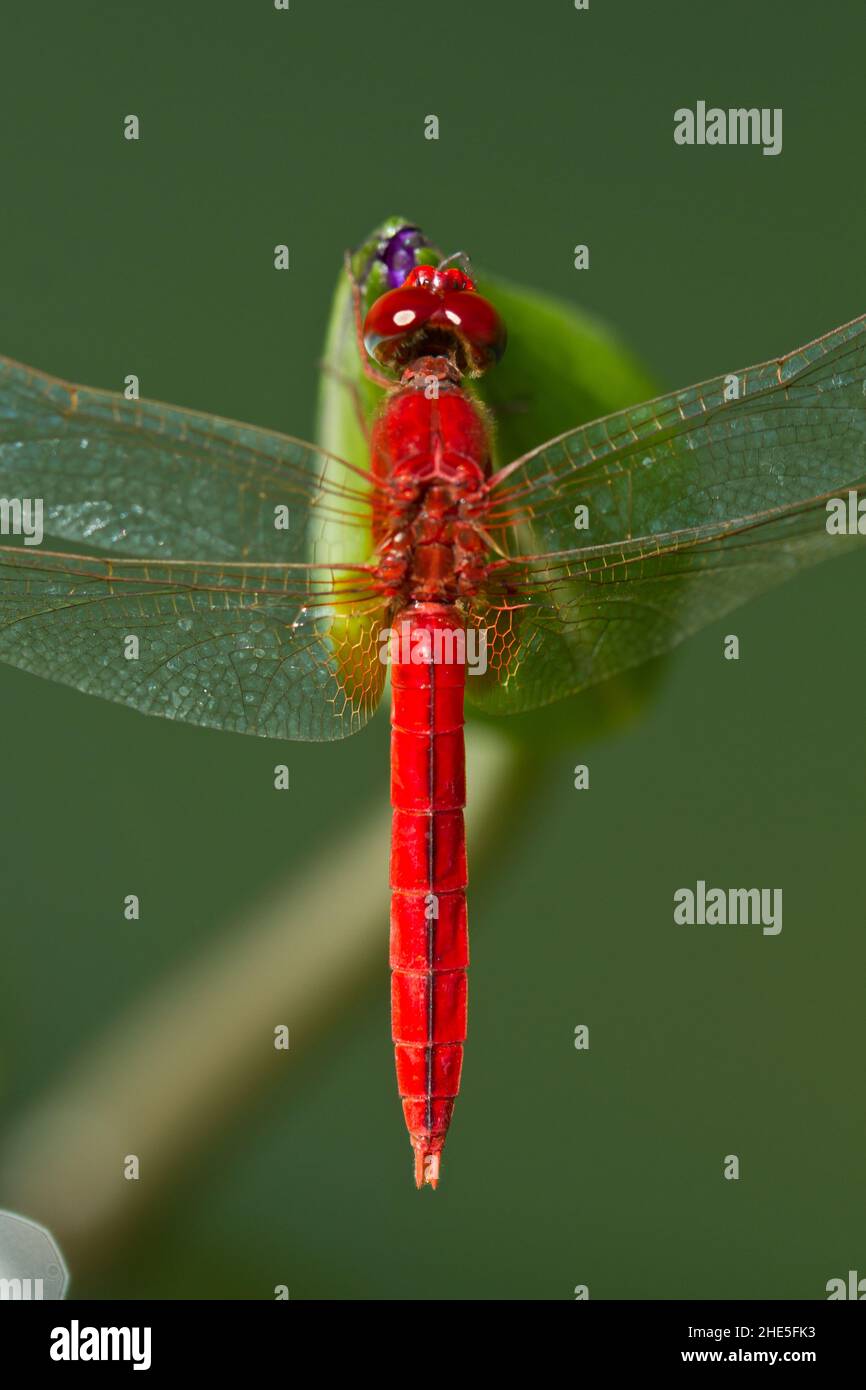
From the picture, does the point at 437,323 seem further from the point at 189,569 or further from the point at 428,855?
the point at 428,855

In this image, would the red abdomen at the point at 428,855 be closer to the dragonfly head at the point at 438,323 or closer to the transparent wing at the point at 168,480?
the transparent wing at the point at 168,480

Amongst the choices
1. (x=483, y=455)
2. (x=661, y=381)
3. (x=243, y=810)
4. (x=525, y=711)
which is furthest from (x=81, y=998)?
(x=661, y=381)

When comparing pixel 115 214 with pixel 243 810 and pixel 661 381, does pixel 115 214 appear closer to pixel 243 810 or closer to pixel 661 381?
pixel 243 810

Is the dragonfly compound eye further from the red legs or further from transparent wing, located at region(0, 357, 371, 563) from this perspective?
transparent wing, located at region(0, 357, 371, 563)

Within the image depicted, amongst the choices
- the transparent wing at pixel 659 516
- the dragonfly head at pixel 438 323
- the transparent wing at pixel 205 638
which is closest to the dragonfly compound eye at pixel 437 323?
the dragonfly head at pixel 438 323

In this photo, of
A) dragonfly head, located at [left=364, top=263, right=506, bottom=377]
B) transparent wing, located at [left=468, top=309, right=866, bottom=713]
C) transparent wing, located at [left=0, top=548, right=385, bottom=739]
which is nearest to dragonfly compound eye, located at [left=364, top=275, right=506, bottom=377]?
dragonfly head, located at [left=364, top=263, right=506, bottom=377]

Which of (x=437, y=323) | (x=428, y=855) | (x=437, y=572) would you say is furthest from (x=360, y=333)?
(x=428, y=855)
